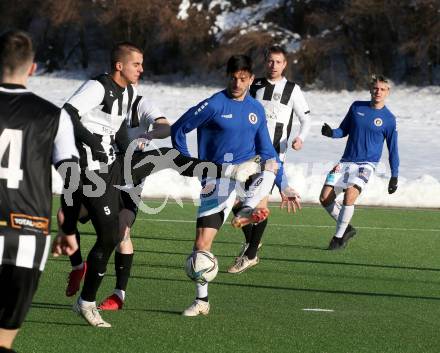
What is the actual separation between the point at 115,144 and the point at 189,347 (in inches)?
75.1

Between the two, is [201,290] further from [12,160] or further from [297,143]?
[297,143]

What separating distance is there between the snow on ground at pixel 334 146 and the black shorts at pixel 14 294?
13.4 metres

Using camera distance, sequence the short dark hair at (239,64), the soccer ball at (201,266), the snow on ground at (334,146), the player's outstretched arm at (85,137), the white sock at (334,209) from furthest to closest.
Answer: the snow on ground at (334,146)
the white sock at (334,209)
the short dark hair at (239,64)
the soccer ball at (201,266)
the player's outstretched arm at (85,137)

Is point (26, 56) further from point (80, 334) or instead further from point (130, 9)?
point (130, 9)

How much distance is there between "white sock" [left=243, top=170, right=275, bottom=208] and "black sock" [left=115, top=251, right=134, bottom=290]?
105 cm

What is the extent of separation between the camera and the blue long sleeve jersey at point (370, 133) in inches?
549

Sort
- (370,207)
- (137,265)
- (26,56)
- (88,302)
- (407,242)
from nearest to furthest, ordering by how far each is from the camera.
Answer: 1. (26,56)
2. (88,302)
3. (137,265)
4. (407,242)
5. (370,207)

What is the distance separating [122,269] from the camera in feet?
30.2

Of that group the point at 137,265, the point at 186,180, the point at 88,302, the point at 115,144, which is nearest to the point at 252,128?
the point at 115,144

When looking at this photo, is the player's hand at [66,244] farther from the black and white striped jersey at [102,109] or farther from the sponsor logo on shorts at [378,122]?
the sponsor logo on shorts at [378,122]

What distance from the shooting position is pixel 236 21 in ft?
140

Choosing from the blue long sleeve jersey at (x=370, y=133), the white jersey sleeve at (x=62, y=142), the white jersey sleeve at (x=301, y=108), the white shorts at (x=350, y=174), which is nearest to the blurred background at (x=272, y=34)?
the blue long sleeve jersey at (x=370, y=133)

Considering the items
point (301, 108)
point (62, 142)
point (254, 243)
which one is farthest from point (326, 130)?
point (62, 142)

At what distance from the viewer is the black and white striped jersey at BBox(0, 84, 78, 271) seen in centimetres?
551
